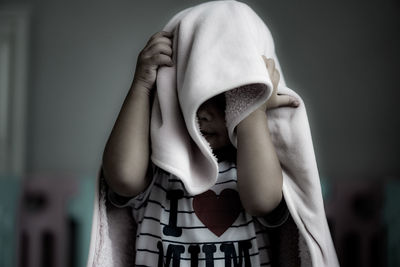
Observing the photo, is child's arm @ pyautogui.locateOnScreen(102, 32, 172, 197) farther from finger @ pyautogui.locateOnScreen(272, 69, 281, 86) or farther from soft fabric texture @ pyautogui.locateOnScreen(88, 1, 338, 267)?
finger @ pyautogui.locateOnScreen(272, 69, 281, 86)

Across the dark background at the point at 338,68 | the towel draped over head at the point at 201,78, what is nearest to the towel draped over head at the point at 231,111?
the towel draped over head at the point at 201,78

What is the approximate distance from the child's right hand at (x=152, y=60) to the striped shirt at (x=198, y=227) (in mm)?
118

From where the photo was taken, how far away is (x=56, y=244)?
4.08ft

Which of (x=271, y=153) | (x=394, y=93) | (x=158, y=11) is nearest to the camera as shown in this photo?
(x=271, y=153)

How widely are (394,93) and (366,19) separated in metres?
0.22

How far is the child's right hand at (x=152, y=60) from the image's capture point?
513 mm

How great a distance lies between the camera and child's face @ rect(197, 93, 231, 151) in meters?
Answer: 0.52

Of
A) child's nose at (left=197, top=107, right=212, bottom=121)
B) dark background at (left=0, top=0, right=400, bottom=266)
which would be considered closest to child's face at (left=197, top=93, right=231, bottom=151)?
child's nose at (left=197, top=107, right=212, bottom=121)

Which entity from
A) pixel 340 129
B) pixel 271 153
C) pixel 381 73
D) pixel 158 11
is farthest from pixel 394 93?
pixel 271 153

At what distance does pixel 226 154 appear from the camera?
0.57 m

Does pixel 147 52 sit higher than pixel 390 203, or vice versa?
pixel 147 52

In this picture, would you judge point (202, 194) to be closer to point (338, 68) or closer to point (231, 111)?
point (231, 111)

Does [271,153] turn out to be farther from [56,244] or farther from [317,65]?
[56,244]

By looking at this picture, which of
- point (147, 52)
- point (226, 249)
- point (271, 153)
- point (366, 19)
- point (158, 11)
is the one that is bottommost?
point (226, 249)
